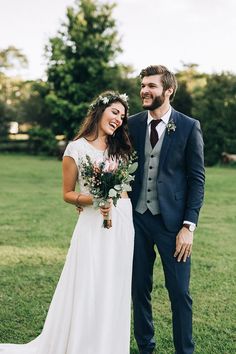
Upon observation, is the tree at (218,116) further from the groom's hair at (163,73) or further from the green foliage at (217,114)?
the groom's hair at (163,73)

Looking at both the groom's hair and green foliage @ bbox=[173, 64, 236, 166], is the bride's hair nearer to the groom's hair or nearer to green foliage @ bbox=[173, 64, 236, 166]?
the groom's hair

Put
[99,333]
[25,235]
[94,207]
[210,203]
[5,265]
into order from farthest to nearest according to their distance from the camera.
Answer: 1. [210,203]
2. [25,235]
3. [5,265]
4. [99,333]
5. [94,207]

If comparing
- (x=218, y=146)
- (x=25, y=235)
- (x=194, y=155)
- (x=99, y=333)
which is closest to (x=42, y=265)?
(x=25, y=235)

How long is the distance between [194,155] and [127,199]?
2.08 feet

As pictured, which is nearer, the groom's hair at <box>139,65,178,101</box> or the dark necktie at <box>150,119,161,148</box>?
the groom's hair at <box>139,65,178,101</box>

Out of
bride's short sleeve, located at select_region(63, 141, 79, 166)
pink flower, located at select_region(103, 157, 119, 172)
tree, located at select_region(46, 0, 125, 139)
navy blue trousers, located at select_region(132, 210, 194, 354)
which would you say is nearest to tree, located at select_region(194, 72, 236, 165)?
tree, located at select_region(46, 0, 125, 139)

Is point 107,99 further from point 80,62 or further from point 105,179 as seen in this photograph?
point 80,62

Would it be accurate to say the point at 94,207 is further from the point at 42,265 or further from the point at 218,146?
the point at 218,146

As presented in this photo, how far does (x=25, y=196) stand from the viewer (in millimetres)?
13953

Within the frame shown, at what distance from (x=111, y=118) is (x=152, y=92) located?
382 mm

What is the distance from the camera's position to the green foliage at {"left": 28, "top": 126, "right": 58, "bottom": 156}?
37.3 metres

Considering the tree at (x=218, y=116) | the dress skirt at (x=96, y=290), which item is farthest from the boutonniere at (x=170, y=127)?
the tree at (x=218, y=116)

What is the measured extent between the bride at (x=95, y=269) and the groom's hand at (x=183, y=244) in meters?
0.37

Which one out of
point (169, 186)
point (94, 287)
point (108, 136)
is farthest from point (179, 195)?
point (94, 287)
